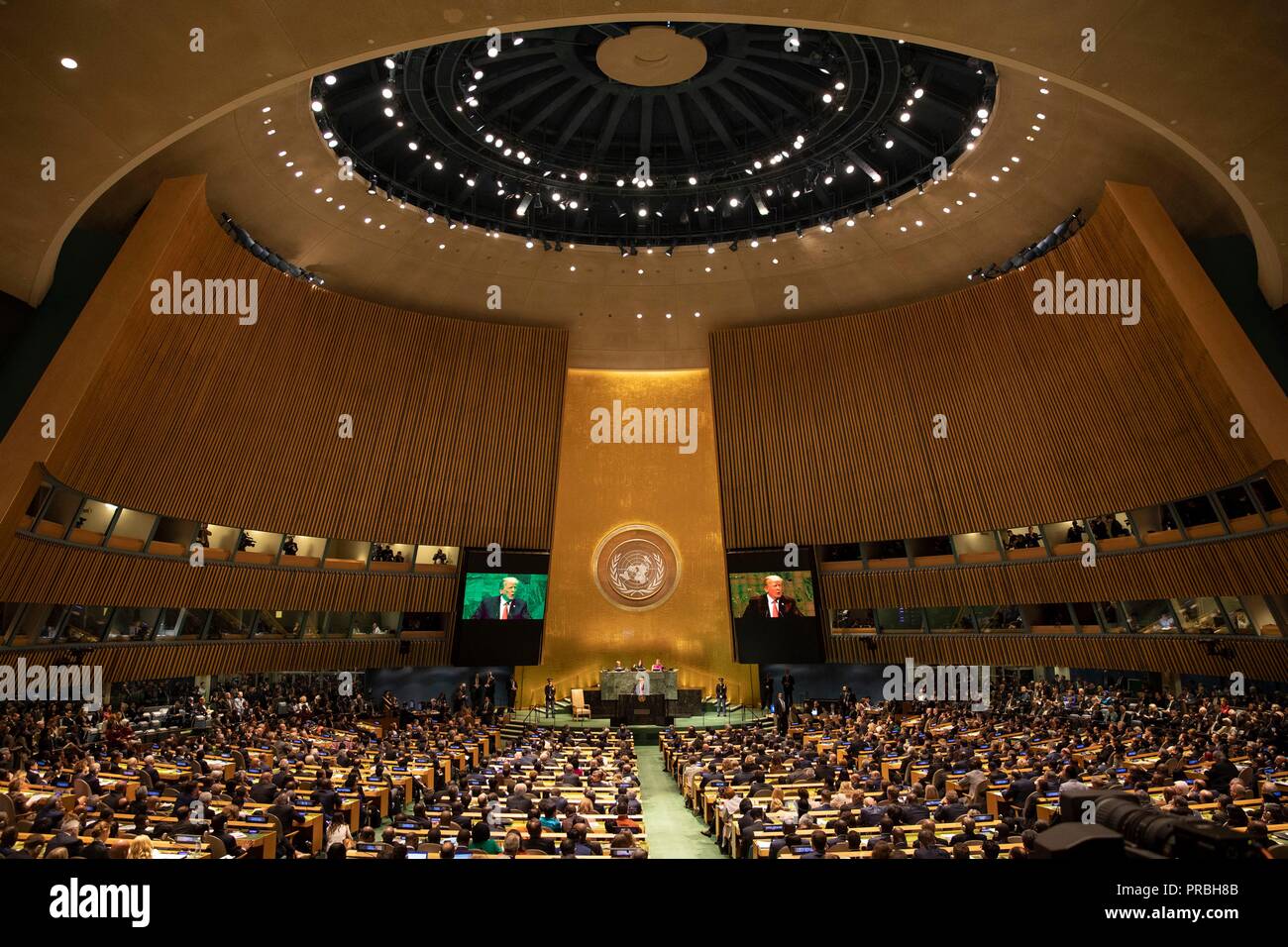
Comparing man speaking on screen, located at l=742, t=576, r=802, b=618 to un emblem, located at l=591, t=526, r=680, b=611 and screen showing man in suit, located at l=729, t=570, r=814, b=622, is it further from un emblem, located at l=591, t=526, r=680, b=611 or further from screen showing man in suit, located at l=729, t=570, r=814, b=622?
un emblem, located at l=591, t=526, r=680, b=611

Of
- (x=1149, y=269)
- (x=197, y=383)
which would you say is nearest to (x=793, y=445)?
(x=1149, y=269)

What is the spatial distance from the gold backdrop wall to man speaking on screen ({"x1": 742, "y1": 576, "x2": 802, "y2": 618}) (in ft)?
11.7

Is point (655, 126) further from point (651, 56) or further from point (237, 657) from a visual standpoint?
point (237, 657)

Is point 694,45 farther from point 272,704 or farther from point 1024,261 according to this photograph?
point 272,704

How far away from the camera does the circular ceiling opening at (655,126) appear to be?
15.4m

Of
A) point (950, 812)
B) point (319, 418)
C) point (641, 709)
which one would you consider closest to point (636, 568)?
point (641, 709)

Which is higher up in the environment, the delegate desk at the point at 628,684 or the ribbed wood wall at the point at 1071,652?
the ribbed wood wall at the point at 1071,652

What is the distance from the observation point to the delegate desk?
23.0 m

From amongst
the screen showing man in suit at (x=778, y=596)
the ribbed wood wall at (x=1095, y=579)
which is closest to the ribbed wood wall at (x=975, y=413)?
the screen showing man in suit at (x=778, y=596)

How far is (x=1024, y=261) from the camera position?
1847 centimetres

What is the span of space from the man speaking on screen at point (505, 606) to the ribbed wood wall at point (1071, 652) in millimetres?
8388
